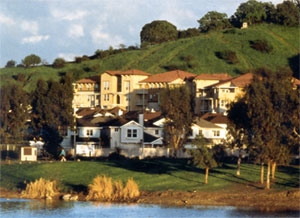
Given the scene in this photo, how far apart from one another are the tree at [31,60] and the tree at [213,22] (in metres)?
31.4

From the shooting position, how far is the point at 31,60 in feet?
550

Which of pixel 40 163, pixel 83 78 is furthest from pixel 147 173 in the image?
pixel 83 78

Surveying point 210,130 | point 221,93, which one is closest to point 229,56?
point 221,93

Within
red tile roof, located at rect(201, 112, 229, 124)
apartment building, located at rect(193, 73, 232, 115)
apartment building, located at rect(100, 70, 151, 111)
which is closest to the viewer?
red tile roof, located at rect(201, 112, 229, 124)

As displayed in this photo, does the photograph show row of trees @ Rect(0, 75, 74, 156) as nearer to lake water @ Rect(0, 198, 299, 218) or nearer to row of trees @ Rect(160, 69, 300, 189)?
row of trees @ Rect(160, 69, 300, 189)

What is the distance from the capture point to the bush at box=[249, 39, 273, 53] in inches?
6220

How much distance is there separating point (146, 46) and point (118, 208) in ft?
402

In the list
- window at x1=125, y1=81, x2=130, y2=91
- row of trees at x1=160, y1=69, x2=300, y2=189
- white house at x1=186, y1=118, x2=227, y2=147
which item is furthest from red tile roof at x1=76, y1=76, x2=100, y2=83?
row of trees at x1=160, y1=69, x2=300, y2=189

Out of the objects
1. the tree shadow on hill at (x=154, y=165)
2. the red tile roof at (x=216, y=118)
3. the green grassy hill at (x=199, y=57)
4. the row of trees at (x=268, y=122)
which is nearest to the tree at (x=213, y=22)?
the green grassy hill at (x=199, y=57)

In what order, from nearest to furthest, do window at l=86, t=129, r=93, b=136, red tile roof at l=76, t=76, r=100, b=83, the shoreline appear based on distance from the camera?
the shoreline < window at l=86, t=129, r=93, b=136 < red tile roof at l=76, t=76, r=100, b=83

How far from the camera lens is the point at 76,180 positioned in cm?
6281

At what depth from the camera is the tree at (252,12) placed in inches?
6895

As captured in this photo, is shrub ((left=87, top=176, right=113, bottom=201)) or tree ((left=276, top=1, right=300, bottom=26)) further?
tree ((left=276, top=1, right=300, bottom=26))

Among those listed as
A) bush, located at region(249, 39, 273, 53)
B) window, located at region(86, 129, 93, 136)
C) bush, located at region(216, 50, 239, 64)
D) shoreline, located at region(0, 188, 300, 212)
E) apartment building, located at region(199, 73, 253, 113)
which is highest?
bush, located at region(249, 39, 273, 53)
